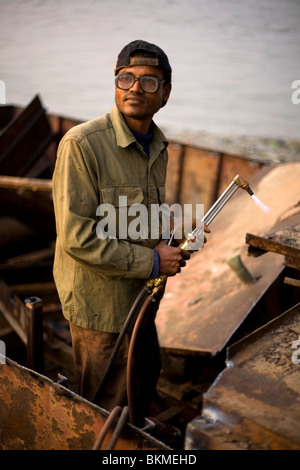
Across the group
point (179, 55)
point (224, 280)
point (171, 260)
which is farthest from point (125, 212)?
point (179, 55)

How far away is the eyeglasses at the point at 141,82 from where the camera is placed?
1.99 m

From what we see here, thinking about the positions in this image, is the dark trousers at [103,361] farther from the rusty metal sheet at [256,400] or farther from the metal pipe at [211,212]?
the rusty metal sheet at [256,400]

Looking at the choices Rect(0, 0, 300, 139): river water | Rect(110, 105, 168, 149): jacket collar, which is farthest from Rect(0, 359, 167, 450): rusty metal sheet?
Rect(0, 0, 300, 139): river water

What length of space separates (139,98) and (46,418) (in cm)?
138

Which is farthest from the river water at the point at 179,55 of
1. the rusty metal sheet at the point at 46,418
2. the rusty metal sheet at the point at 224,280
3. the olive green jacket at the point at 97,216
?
the rusty metal sheet at the point at 46,418

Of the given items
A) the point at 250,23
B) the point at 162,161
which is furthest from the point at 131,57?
the point at 250,23

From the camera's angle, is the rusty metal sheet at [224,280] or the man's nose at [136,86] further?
the rusty metal sheet at [224,280]

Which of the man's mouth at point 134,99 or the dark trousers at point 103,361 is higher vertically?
the man's mouth at point 134,99

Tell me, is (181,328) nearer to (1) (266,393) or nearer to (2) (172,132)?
(1) (266,393)

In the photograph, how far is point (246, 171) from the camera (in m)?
4.69

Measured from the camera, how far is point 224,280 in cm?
344

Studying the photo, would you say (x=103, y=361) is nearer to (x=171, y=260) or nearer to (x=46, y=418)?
(x=46, y=418)

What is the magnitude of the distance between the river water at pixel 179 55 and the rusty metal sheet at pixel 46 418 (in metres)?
9.33

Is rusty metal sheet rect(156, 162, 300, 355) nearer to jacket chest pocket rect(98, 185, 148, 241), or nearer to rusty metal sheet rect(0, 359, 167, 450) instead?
jacket chest pocket rect(98, 185, 148, 241)
